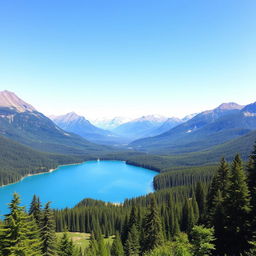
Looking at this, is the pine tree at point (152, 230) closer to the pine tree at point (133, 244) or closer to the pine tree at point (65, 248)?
the pine tree at point (133, 244)

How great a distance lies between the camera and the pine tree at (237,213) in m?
27.7

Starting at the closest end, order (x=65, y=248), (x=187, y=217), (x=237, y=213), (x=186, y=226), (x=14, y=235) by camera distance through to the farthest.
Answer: (x=14, y=235), (x=237, y=213), (x=65, y=248), (x=187, y=217), (x=186, y=226)

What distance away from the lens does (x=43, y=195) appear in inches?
6491

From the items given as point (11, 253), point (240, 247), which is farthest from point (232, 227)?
point (11, 253)

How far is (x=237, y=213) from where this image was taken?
94.5 ft

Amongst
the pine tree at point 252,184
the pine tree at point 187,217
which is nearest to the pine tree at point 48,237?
the pine tree at point 252,184

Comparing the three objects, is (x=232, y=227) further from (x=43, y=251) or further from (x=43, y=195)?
(x=43, y=195)

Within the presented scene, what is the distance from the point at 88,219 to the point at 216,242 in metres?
72.0

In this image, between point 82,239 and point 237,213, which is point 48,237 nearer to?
point 237,213

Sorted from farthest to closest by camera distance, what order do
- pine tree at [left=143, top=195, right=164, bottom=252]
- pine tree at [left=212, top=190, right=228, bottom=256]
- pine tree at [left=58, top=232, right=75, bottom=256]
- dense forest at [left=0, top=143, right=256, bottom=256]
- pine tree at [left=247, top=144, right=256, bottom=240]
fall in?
pine tree at [left=143, top=195, right=164, bottom=252], pine tree at [left=58, top=232, right=75, bottom=256], pine tree at [left=212, top=190, right=228, bottom=256], pine tree at [left=247, top=144, right=256, bottom=240], dense forest at [left=0, top=143, right=256, bottom=256]

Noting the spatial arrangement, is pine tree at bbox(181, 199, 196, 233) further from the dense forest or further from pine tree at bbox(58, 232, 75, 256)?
pine tree at bbox(58, 232, 75, 256)

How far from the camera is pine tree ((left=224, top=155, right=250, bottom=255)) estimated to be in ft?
90.9

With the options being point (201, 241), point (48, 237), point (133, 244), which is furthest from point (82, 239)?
point (201, 241)

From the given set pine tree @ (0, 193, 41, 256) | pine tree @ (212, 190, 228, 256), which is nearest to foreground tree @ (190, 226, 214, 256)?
pine tree @ (212, 190, 228, 256)
